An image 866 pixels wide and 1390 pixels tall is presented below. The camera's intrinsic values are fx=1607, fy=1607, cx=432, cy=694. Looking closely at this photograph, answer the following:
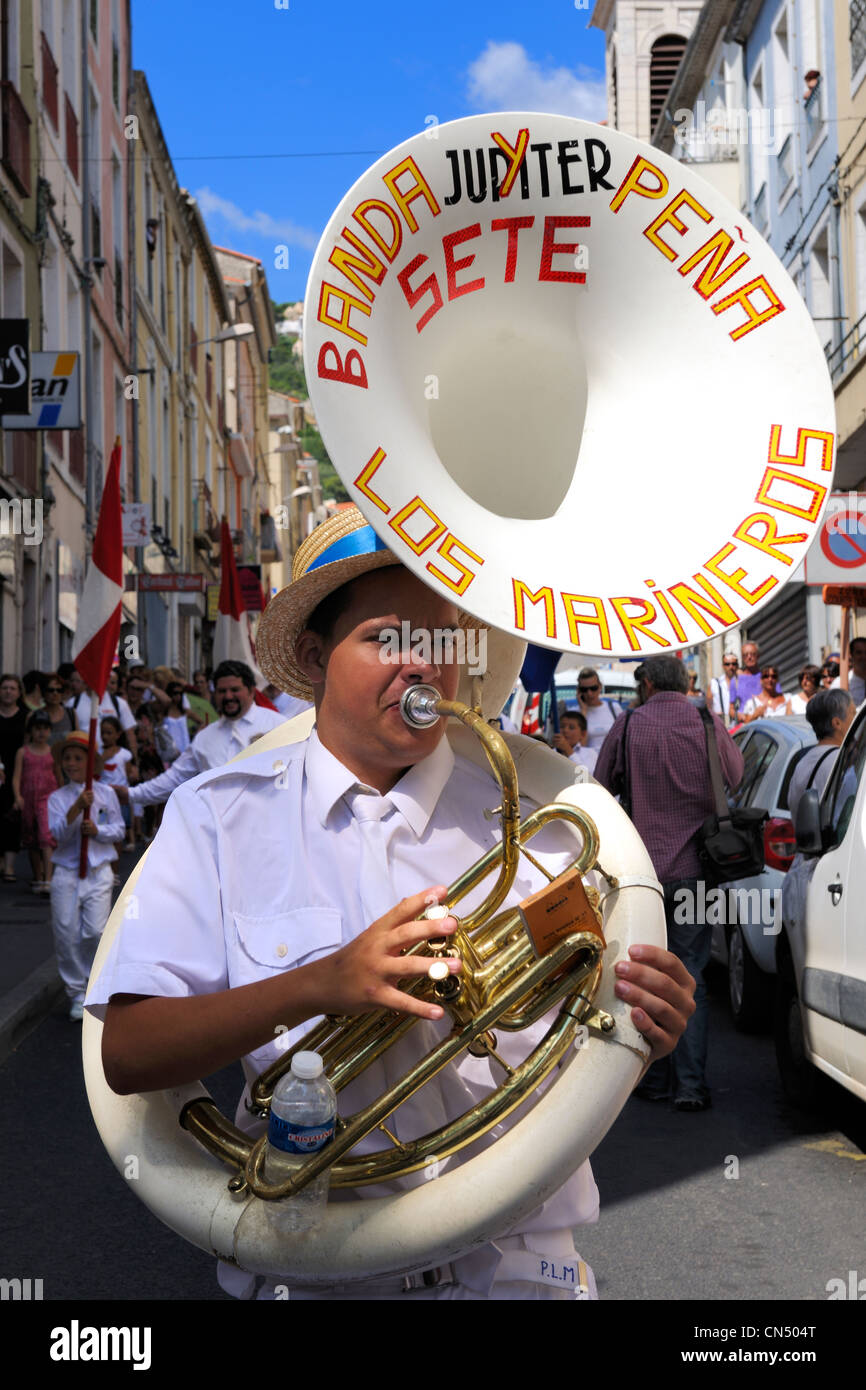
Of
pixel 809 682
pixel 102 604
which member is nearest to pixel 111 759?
pixel 102 604

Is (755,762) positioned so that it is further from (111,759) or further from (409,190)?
(409,190)

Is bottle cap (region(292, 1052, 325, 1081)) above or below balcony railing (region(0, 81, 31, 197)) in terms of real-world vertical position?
below

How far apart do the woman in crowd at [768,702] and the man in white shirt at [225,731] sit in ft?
21.6

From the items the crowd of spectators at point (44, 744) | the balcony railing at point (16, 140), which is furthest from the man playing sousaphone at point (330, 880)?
the balcony railing at point (16, 140)

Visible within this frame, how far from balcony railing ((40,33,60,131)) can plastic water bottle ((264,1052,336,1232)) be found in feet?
64.8

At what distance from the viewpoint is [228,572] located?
13250mm

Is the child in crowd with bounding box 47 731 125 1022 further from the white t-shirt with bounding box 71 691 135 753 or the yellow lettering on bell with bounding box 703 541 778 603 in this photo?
the yellow lettering on bell with bounding box 703 541 778 603

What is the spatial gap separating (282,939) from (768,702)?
13.6m

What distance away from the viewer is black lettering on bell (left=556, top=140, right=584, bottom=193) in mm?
1846

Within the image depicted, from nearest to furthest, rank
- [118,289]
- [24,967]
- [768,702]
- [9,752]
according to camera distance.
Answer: [24,967]
[9,752]
[768,702]
[118,289]

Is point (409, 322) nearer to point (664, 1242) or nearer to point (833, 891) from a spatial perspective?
point (664, 1242)

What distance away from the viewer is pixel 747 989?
7.54m

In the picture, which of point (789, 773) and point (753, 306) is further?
point (789, 773)

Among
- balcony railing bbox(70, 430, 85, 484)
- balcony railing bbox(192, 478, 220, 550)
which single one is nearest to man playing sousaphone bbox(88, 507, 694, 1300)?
balcony railing bbox(70, 430, 85, 484)
